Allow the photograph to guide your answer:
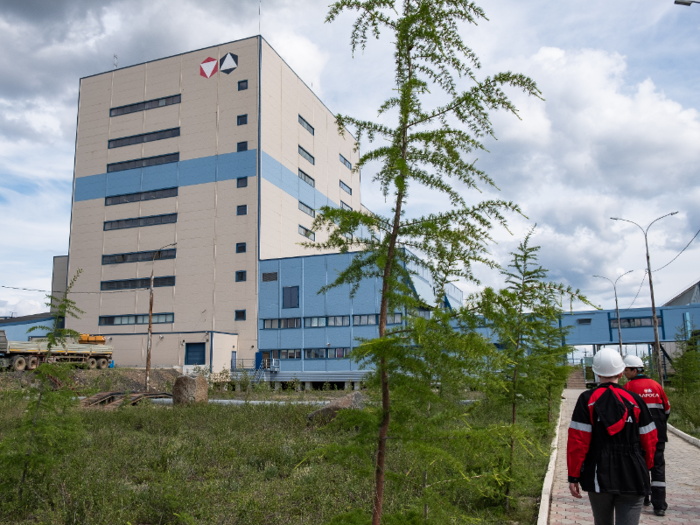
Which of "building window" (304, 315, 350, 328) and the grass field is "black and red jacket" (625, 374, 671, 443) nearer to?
the grass field

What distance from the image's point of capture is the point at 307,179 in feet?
174

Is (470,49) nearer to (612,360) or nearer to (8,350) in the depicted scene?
(612,360)

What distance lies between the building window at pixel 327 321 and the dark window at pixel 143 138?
22.6 metres

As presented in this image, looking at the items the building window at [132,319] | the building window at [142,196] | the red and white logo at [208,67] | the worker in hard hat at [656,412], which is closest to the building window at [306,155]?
the red and white logo at [208,67]

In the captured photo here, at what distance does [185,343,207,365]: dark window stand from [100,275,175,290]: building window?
7258 millimetres

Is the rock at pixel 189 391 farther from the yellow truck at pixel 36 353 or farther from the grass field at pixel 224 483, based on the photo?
the yellow truck at pixel 36 353

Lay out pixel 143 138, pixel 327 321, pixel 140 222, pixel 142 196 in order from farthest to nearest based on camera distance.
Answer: pixel 143 138 → pixel 142 196 → pixel 140 222 → pixel 327 321

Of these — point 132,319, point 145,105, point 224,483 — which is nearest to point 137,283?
point 132,319

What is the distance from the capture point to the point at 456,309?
11.7ft

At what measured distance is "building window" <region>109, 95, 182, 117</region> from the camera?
164ft

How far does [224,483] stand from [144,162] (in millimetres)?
47940

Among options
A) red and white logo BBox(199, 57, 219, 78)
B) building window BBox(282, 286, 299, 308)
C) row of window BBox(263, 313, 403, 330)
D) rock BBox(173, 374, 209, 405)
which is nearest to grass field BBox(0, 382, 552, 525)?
rock BBox(173, 374, 209, 405)

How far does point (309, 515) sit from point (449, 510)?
290cm

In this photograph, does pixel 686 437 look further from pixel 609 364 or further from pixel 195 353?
pixel 195 353
